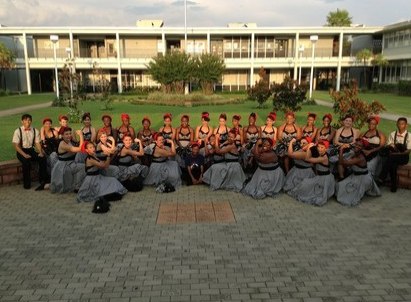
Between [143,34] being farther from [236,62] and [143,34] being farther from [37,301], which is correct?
[37,301]

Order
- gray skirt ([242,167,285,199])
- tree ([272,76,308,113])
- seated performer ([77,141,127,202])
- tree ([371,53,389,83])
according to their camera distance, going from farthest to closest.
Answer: tree ([371,53,389,83]) < tree ([272,76,308,113]) < gray skirt ([242,167,285,199]) < seated performer ([77,141,127,202])

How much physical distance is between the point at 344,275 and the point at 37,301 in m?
3.56

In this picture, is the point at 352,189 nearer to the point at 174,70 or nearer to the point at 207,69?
→ the point at 174,70

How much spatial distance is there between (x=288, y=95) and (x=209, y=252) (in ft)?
50.6

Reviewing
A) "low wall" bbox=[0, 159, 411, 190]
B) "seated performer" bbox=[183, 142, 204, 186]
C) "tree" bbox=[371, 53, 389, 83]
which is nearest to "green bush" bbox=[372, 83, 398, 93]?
"tree" bbox=[371, 53, 389, 83]

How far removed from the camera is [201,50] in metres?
46.4

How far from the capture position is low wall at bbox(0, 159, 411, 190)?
7891 millimetres

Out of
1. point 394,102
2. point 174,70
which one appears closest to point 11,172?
point 174,70

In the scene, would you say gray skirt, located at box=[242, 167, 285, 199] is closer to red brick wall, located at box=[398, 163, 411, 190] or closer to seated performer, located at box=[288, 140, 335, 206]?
seated performer, located at box=[288, 140, 335, 206]

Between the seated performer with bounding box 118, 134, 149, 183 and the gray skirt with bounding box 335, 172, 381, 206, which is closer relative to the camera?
the gray skirt with bounding box 335, 172, 381, 206

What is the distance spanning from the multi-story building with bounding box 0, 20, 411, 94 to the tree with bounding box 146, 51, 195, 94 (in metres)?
9.92

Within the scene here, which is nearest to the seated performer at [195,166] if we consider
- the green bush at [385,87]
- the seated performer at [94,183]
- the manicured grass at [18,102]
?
the seated performer at [94,183]

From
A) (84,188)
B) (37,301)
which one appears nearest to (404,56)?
(84,188)

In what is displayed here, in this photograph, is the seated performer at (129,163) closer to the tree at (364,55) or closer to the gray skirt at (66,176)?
the gray skirt at (66,176)
